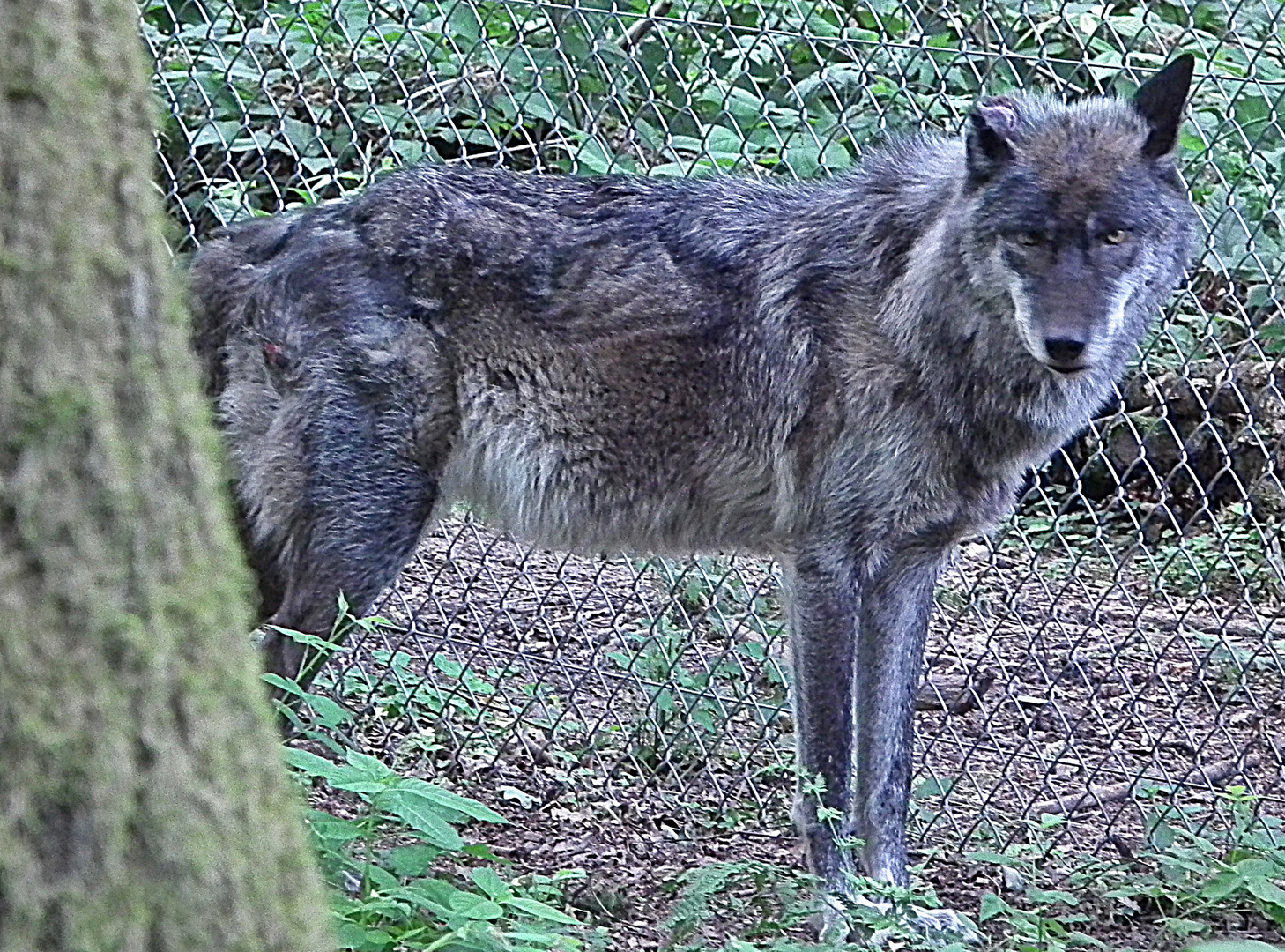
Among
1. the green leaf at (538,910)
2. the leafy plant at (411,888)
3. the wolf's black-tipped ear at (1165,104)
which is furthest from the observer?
the wolf's black-tipped ear at (1165,104)

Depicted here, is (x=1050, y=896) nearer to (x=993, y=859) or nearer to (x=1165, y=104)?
(x=993, y=859)

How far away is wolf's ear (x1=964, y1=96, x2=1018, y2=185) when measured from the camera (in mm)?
3842

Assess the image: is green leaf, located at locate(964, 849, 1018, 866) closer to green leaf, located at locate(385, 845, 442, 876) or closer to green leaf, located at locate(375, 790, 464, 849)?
green leaf, located at locate(385, 845, 442, 876)

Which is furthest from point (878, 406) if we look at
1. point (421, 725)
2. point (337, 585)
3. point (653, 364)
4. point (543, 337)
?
point (421, 725)

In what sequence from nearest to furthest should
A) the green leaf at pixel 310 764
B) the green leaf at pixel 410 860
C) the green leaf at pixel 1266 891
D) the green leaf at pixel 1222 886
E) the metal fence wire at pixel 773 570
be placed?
the green leaf at pixel 310 764 → the green leaf at pixel 410 860 → the green leaf at pixel 1266 891 → the green leaf at pixel 1222 886 → the metal fence wire at pixel 773 570

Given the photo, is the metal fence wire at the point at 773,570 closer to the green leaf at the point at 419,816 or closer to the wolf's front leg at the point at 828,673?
the wolf's front leg at the point at 828,673

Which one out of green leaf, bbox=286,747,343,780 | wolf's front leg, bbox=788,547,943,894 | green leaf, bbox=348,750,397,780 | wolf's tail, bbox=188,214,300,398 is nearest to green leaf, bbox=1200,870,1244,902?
wolf's front leg, bbox=788,547,943,894

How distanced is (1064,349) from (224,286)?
2214 millimetres

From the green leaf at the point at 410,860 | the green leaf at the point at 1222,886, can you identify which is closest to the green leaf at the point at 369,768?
the green leaf at the point at 410,860

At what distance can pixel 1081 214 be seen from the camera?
12.2 feet

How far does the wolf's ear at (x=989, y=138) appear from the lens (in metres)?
3.84

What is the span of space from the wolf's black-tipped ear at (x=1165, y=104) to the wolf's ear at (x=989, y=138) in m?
0.30

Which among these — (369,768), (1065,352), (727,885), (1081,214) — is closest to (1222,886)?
(727,885)

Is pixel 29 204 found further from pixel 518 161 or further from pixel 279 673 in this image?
pixel 518 161
